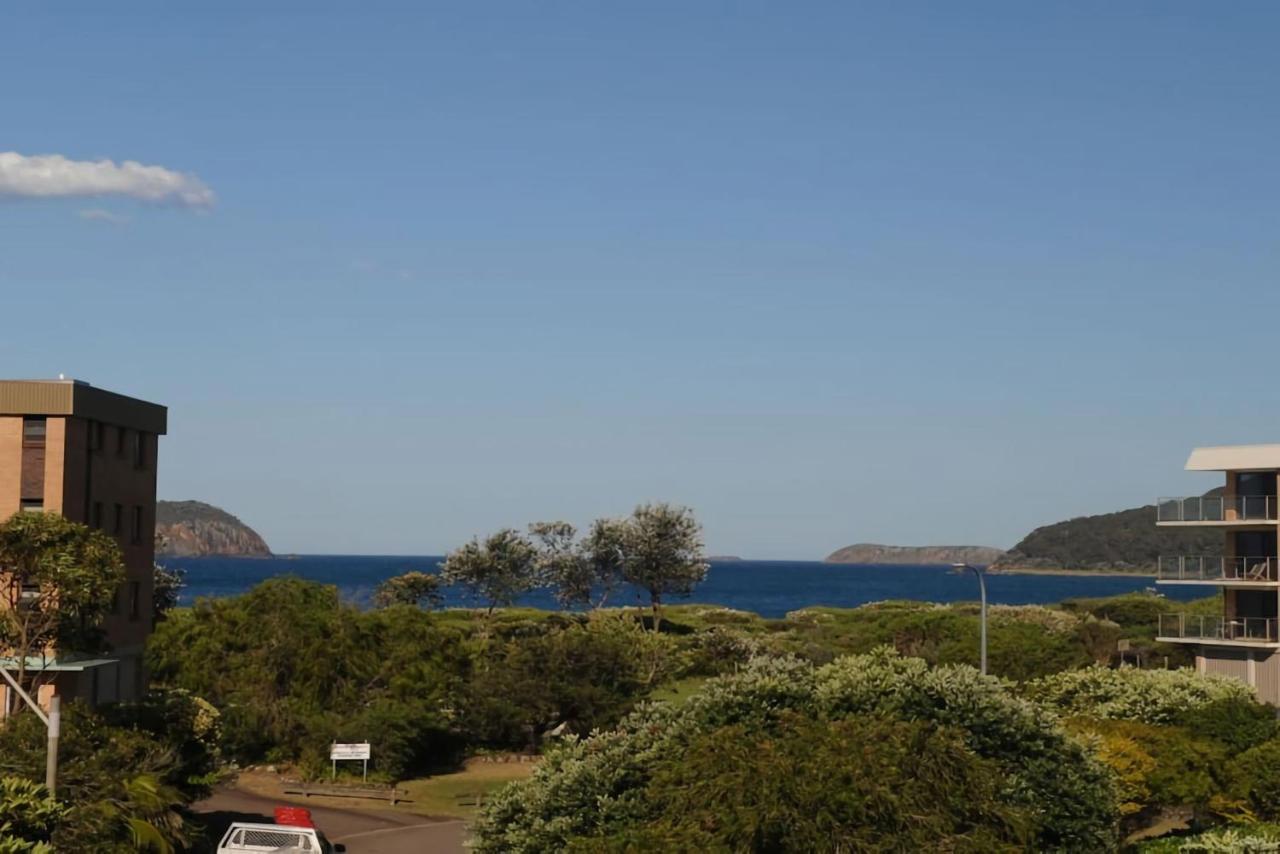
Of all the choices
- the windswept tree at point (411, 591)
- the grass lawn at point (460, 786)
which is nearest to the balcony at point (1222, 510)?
the grass lawn at point (460, 786)

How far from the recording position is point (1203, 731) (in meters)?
44.4

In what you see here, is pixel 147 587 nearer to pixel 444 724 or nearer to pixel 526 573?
pixel 444 724

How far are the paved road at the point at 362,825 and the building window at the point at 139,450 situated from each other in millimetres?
10725

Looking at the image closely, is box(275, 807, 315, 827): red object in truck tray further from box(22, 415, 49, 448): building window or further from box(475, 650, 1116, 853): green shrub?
box(22, 415, 49, 448): building window

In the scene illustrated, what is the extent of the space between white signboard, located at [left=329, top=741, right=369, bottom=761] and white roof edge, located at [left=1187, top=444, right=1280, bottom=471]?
37.3 m

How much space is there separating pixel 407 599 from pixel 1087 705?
78.9 metres

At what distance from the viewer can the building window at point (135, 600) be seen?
149 feet

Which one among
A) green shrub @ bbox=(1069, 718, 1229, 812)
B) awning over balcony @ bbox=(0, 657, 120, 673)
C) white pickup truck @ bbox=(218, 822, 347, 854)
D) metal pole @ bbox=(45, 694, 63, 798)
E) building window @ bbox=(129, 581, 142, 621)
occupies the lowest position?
white pickup truck @ bbox=(218, 822, 347, 854)

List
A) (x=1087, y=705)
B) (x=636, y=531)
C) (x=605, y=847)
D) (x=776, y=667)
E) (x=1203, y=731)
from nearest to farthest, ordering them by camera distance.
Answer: (x=605, y=847)
(x=776, y=667)
(x=1203, y=731)
(x=1087, y=705)
(x=636, y=531)

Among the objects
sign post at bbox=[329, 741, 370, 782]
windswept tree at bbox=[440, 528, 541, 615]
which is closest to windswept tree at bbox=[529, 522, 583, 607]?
windswept tree at bbox=[440, 528, 541, 615]

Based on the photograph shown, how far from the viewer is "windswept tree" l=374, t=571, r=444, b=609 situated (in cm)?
12256

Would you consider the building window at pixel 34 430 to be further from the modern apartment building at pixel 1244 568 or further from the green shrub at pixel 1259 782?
the modern apartment building at pixel 1244 568

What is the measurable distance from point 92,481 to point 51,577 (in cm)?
883

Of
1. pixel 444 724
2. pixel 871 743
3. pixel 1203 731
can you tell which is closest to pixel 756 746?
pixel 871 743
